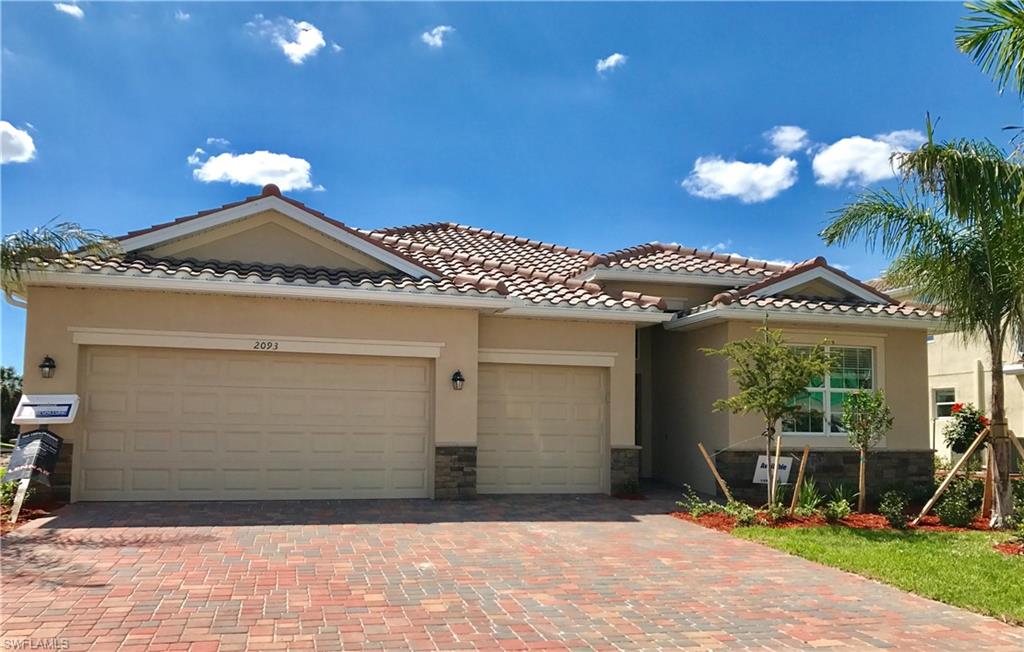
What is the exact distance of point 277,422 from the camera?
12.3 metres

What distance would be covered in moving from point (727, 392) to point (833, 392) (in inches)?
92.7

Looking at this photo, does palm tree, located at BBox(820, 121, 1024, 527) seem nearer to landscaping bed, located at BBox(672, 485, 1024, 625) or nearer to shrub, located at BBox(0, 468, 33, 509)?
landscaping bed, located at BBox(672, 485, 1024, 625)

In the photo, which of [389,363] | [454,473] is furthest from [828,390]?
[389,363]

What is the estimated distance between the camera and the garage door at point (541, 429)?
1362cm

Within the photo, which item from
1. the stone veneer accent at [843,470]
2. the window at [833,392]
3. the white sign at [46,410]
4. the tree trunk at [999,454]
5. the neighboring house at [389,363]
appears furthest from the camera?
the window at [833,392]

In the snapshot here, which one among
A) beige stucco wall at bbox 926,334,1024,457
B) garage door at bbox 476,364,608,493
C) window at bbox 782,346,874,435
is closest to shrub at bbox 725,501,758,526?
garage door at bbox 476,364,608,493

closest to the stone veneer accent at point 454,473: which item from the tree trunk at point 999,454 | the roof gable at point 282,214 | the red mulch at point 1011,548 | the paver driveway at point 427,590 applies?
the paver driveway at point 427,590

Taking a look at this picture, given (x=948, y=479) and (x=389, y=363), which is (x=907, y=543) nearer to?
(x=948, y=479)

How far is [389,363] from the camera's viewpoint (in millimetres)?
12844

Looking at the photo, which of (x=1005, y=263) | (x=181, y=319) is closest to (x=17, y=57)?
(x=181, y=319)

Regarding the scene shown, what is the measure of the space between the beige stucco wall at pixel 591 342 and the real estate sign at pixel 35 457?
6478 mm

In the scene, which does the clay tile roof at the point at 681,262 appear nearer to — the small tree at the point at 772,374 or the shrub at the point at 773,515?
the small tree at the point at 772,374

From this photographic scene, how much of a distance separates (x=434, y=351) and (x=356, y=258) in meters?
2.21

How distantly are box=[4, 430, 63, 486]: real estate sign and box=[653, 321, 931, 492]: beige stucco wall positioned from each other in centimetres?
1041
